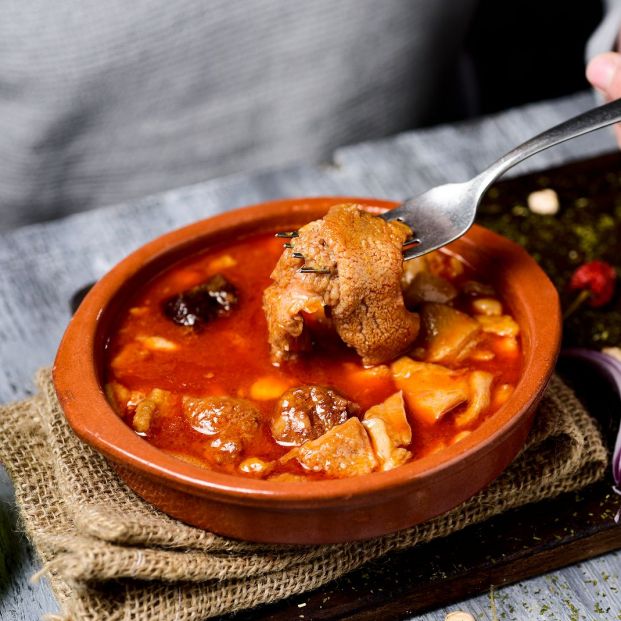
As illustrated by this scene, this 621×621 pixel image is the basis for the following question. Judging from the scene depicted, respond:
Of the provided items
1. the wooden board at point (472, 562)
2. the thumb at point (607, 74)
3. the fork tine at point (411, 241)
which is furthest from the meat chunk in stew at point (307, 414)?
the thumb at point (607, 74)

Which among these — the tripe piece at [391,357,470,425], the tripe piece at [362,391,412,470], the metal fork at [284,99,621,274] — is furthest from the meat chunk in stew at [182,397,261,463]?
the metal fork at [284,99,621,274]

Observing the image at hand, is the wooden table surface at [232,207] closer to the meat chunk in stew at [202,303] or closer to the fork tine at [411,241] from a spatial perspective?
the meat chunk in stew at [202,303]

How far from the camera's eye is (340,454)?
2.15 m

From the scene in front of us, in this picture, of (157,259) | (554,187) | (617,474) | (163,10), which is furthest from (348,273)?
(163,10)

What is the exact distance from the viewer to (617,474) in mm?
2521

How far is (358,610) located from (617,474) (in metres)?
0.85

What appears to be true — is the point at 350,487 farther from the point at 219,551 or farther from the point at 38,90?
the point at 38,90

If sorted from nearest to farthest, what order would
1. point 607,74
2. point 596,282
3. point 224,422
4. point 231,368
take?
1. point 224,422
2. point 231,368
3. point 607,74
4. point 596,282

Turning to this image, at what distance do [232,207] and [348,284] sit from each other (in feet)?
5.60

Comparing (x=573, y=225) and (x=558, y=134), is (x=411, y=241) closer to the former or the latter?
(x=558, y=134)

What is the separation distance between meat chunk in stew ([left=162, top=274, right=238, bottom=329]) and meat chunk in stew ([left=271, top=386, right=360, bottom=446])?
46cm

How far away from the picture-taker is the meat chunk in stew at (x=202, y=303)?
2.60m

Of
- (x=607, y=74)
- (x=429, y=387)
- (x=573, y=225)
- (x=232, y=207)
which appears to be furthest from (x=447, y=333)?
(x=232, y=207)

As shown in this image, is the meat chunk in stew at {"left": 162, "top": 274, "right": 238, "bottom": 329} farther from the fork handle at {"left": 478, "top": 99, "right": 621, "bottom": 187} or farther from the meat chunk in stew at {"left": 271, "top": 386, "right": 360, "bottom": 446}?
the fork handle at {"left": 478, "top": 99, "right": 621, "bottom": 187}
